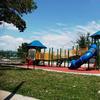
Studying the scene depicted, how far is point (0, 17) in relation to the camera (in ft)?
103

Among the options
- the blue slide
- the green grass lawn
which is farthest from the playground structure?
the green grass lawn

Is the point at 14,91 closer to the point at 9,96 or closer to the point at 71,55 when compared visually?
the point at 9,96

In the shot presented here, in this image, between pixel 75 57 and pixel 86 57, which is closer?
pixel 86 57

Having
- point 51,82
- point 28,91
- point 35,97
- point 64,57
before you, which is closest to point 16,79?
point 51,82

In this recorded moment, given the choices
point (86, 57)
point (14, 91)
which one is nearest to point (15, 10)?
point (86, 57)

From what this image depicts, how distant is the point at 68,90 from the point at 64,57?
2471 cm

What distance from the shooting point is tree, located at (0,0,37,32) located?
96.8ft

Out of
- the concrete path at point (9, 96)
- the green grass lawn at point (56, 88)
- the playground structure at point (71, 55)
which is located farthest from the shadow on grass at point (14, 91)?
the playground structure at point (71, 55)

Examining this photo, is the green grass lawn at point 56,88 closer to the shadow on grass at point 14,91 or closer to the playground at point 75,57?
the shadow on grass at point 14,91

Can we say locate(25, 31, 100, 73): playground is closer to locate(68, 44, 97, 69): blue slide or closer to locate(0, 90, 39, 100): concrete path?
locate(68, 44, 97, 69): blue slide

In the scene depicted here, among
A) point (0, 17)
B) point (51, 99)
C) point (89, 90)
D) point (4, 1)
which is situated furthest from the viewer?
point (0, 17)

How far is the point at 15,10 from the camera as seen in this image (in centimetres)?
3122

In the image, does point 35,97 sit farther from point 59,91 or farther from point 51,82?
point 51,82

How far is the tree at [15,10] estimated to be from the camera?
29491mm
